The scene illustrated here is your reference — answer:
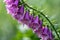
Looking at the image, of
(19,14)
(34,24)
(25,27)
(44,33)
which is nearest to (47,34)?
(44,33)

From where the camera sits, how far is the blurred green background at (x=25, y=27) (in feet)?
8.55

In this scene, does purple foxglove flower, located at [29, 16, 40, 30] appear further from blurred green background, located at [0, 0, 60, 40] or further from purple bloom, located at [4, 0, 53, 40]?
blurred green background, located at [0, 0, 60, 40]

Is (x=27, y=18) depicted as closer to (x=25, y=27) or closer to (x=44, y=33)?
(x=44, y=33)

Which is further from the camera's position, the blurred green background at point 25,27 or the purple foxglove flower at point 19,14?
the blurred green background at point 25,27

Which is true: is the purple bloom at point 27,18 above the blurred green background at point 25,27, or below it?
below

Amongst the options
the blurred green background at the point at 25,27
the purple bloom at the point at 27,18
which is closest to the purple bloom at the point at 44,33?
the purple bloom at the point at 27,18

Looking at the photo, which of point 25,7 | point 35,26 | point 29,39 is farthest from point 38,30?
point 29,39

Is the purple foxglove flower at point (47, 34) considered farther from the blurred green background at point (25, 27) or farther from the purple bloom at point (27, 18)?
the blurred green background at point (25, 27)

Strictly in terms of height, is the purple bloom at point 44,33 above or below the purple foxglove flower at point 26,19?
below

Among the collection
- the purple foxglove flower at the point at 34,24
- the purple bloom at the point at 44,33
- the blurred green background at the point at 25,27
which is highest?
the blurred green background at the point at 25,27

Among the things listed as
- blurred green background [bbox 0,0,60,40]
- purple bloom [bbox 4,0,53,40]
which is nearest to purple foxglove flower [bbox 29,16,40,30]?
purple bloom [bbox 4,0,53,40]

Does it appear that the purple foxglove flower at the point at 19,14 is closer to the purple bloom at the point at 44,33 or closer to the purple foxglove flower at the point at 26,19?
the purple foxglove flower at the point at 26,19

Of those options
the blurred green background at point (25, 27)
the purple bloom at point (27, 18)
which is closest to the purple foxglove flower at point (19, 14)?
the purple bloom at point (27, 18)

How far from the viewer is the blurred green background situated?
2607mm
